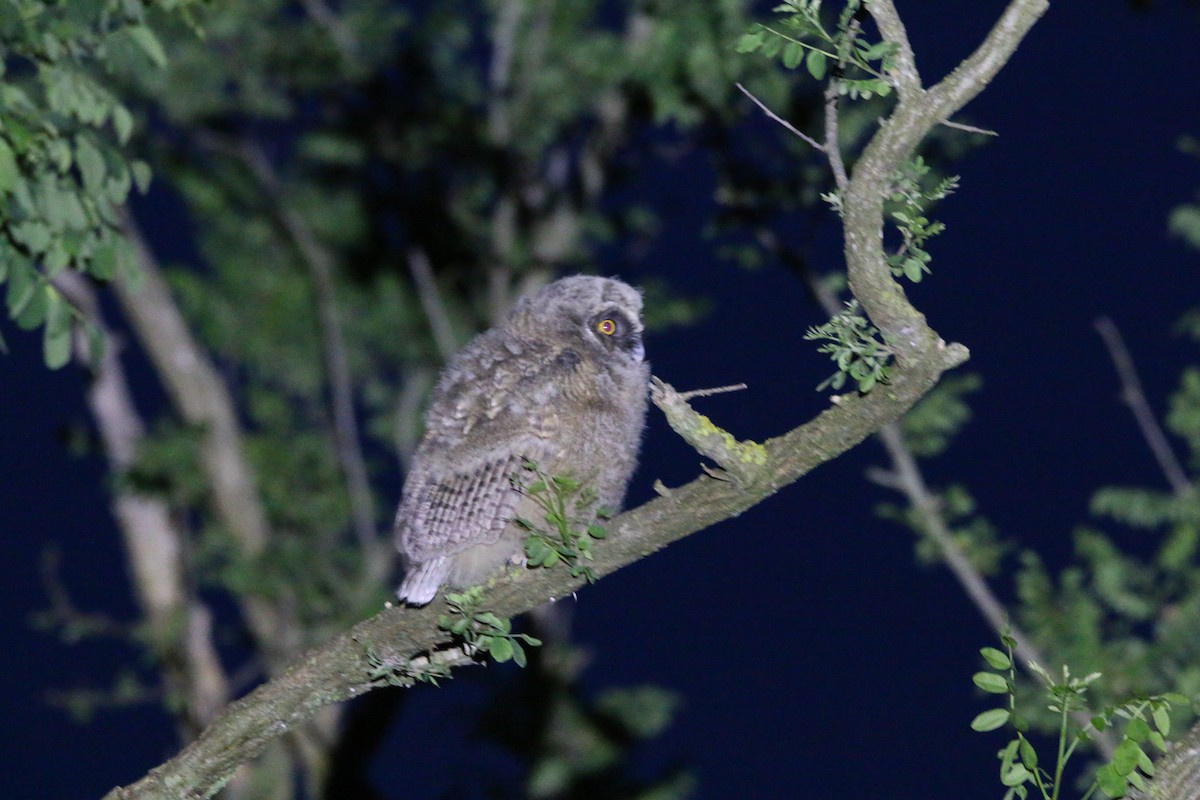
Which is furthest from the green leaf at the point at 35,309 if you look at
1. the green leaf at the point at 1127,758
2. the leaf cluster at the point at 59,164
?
the green leaf at the point at 1127,758

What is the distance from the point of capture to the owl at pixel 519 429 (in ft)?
12.0

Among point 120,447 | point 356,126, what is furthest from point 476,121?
point 120,447

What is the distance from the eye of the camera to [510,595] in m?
3.03

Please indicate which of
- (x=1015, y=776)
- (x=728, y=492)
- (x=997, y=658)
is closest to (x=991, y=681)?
(x=997, y=658)

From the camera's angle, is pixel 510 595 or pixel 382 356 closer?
pixel 510 595

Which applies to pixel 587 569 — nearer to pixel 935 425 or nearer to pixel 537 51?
pixel 935 425

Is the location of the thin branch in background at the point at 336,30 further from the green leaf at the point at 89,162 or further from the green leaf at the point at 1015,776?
the green leaf at the point at 1015,776

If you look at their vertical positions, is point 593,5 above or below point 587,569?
above

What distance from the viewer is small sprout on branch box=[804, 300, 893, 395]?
270cm

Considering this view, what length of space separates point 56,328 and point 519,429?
1.22 m

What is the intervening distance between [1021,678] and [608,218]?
4.29 metres

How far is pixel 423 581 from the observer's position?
3.44 meters

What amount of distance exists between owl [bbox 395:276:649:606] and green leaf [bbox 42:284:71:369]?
0.98m

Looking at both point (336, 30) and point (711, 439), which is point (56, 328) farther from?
point (336, 30)
